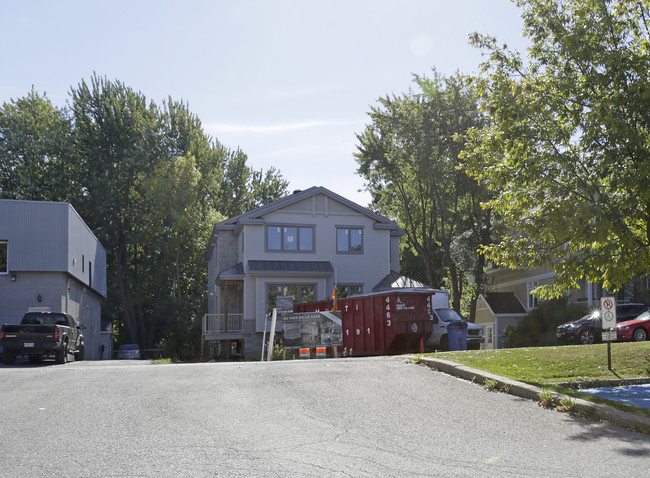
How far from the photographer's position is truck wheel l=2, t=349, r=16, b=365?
76.1ft

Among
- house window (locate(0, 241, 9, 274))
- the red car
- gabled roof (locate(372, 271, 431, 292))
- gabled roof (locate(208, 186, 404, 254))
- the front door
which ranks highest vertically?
gabled roof (locate(208, 186, 404, 254))

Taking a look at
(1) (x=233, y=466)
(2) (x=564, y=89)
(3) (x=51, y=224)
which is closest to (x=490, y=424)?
(1) (x=233, y=466)

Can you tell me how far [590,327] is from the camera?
91.0 ft

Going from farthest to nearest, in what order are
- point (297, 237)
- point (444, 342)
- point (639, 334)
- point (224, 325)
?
point (297, 237), point (224, 325), point (444, 342), point (639, 334)

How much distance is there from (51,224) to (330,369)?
2163 cm

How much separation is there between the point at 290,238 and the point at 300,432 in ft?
93.1

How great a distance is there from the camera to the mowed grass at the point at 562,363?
12352 millimetres

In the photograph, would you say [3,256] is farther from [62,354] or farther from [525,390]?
A: [525,390]

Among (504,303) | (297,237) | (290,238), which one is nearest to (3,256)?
(290,238)

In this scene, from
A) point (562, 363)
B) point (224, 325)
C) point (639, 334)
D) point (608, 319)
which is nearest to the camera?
point (608, 319)

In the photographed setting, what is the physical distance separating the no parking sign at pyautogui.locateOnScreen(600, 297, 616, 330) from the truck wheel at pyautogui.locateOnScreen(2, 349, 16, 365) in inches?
732

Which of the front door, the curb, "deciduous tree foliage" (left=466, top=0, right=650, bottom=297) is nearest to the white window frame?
the front door

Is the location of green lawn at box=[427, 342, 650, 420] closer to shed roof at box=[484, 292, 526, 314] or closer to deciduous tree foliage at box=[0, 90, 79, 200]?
shed roof at box=[484, 292, 526, 314]

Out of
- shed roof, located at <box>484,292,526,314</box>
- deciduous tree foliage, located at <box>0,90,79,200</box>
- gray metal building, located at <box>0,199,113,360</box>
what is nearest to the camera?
gray metal building, located at <box>0,199,113,360</box>
